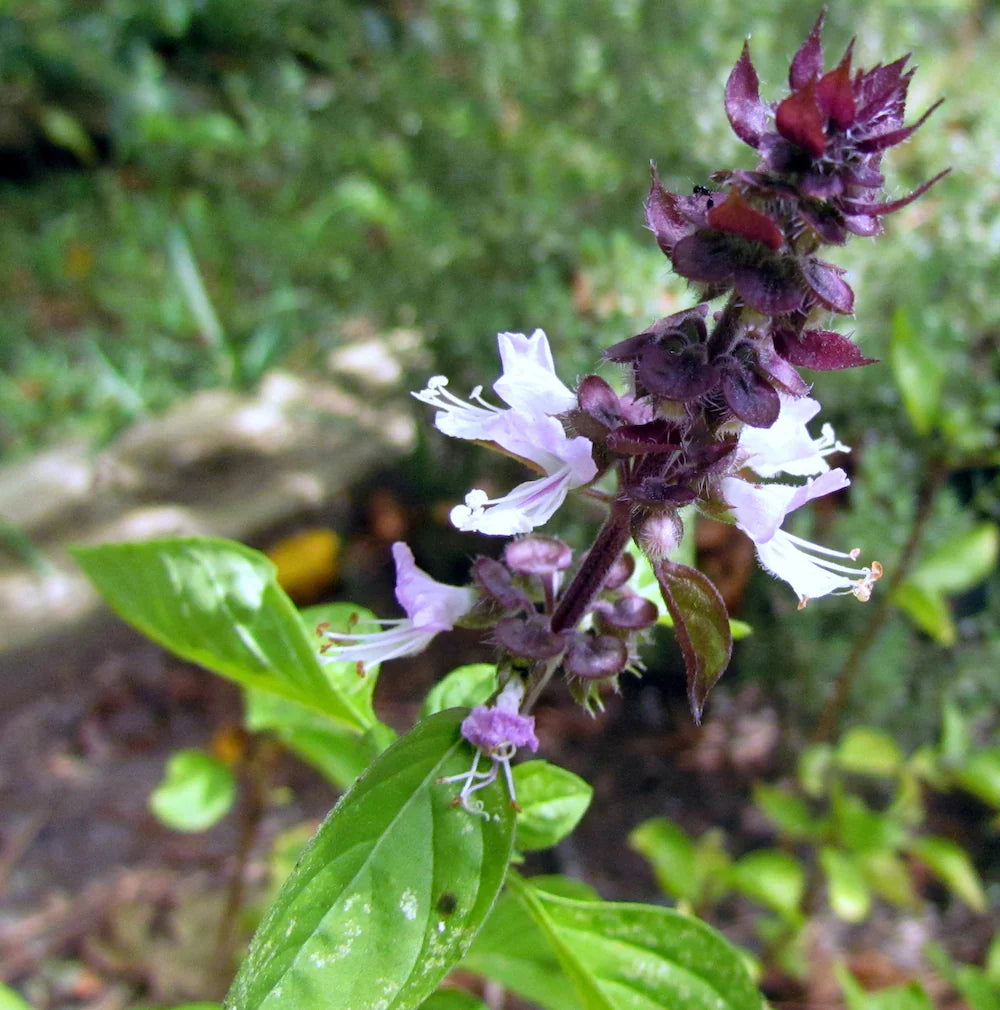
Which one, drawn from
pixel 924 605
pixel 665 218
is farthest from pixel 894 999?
pixel 665 218

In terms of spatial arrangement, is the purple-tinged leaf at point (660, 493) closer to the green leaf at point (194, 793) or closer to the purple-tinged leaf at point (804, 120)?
the purple-tinged leaf at point (804, 120)

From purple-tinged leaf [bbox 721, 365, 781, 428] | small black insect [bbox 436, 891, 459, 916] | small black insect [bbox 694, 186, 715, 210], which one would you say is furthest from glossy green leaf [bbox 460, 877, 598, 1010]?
small black insect [bbox 694, 186, 715, 210]

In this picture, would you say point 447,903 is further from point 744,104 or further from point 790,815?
point 790,815

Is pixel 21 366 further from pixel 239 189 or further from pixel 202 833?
pixel 202 833

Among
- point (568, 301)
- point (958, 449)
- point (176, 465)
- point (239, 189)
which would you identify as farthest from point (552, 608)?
point (239, 189)

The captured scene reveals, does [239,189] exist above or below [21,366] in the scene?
above

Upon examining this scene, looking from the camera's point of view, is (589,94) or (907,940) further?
(589,94)
